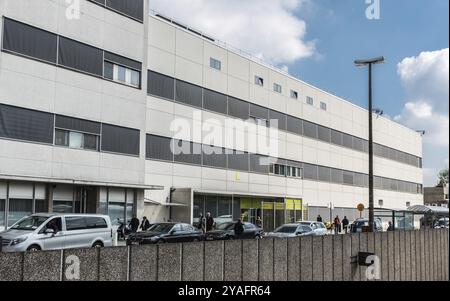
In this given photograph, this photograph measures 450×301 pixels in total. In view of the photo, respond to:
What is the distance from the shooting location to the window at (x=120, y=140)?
3177 centimetres

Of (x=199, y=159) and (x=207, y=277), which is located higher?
(x=199, y=159)

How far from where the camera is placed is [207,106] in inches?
1628

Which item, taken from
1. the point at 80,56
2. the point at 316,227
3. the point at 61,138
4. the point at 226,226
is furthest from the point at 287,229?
the point at 80,56

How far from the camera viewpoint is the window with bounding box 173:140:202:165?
38.1m

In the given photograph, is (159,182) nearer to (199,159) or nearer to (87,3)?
(199,159)

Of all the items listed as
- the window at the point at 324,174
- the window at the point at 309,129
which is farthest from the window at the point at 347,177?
the window at the point at 309,129

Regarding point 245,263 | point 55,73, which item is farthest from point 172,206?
point 245,263

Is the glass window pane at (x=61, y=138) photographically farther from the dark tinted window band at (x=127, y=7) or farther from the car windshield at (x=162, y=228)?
the dark tinted window band at (x=127, y=7)

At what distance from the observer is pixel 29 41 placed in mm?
27641

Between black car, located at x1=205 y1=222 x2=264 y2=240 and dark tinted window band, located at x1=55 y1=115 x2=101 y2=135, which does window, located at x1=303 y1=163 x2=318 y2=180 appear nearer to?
black car, located at x1=205 y1=222 x2=264 y2=240

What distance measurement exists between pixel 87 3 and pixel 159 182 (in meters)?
12.2

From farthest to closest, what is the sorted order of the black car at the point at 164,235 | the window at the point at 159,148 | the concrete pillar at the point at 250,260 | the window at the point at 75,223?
1. the window at the point at 159,148
2. the black car at the point at 164,235
3. the window at the point at 75,223
4. the concrete pillar at the point at 250,260

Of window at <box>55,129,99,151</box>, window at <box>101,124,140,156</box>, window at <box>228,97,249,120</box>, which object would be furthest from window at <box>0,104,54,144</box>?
window at <box>228,97,249,120</box>

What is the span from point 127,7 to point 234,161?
15.4 m
